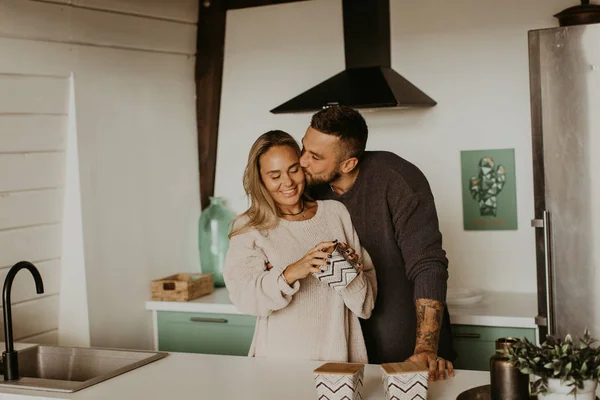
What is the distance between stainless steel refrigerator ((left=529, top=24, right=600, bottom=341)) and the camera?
308 cm

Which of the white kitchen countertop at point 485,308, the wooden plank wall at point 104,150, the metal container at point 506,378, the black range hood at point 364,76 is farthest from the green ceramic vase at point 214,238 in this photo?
the metal container at point 506,378

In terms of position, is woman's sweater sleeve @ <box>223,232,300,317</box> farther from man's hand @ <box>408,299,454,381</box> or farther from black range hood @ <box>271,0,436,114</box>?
black range hood @ <box>271,0,436,114</box>

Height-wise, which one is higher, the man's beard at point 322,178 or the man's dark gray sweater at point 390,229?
the man's beard at point 322,178

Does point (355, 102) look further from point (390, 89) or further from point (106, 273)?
point (106, 273)

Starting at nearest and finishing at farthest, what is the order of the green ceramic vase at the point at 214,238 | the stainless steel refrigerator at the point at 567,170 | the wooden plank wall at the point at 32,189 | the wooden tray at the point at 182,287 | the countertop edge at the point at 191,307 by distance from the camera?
the stainless steel refrigerator at the point at 567,170, the wooden plank wall at the point at 32,189, the countertop edge at the point at 191,307, the wooden tray at the point at 182,287, the green ceramic vase at the point at 214,238

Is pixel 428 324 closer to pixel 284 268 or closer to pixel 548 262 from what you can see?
pixel 284 268

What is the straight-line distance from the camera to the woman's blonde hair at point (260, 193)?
2.86m

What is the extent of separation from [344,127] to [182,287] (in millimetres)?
1419

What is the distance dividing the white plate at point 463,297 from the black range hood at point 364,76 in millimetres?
885

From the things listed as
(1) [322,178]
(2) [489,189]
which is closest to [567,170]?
(2) [489,189]

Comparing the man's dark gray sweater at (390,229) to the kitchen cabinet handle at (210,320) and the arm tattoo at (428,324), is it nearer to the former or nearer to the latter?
the arm tattoo at (428,324)

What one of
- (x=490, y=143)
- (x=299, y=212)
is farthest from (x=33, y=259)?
(x=490, y=143)

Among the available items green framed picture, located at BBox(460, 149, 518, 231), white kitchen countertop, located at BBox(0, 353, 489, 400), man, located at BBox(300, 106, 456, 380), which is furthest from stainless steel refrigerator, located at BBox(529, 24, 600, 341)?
white kitchen countertop, located at BBox(0, 353, 489, 400)

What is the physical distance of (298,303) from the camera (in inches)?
112
